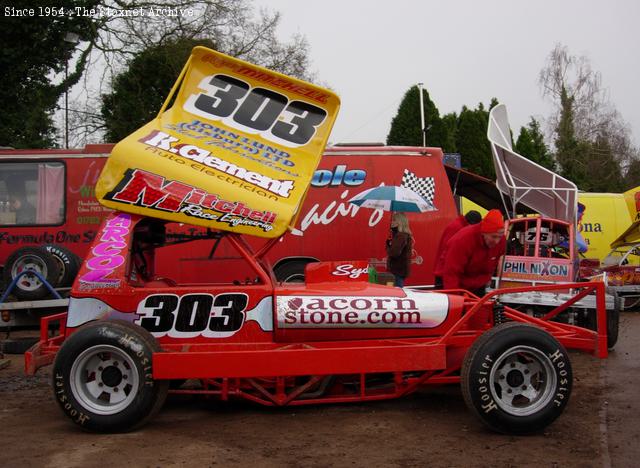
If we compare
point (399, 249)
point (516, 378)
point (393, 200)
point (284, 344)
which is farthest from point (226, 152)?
point (393, 200)

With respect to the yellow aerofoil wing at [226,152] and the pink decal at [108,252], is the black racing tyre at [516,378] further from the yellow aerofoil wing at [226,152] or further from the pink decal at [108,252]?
the pink decal at [108,252]

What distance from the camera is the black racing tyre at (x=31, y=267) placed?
968 cm

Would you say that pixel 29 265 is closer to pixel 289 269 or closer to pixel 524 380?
pixel 289 269

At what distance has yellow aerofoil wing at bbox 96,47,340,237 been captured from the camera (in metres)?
5.68

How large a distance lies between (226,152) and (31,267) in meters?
4.85

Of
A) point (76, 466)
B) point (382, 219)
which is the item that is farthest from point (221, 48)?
point (76, 466)

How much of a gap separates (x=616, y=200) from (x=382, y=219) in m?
7.87

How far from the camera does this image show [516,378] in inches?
217

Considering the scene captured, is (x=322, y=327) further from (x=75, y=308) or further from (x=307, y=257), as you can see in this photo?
(x=307, y=257)

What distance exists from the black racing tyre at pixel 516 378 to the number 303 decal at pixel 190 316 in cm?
180

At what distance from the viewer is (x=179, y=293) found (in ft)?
18.9

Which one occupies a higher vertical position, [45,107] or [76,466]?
[45,107]

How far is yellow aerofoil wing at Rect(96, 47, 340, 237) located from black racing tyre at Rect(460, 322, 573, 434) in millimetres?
1778

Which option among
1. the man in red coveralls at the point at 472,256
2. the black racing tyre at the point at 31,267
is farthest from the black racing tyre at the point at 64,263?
the man in red coveralls at the point at 472,256
